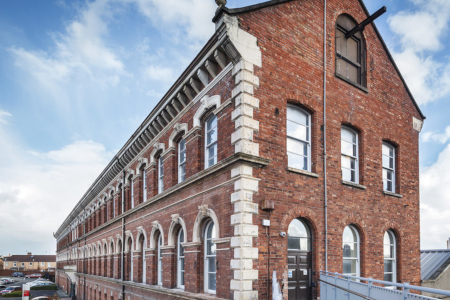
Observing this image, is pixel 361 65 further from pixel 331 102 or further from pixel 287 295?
pixel 287 295

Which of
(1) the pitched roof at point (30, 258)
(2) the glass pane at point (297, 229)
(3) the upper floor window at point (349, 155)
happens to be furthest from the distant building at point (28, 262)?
(2) the glass pane at point (297, 229)

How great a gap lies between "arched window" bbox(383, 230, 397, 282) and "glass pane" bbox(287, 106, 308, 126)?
5.54 meters

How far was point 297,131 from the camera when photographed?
40.9ft

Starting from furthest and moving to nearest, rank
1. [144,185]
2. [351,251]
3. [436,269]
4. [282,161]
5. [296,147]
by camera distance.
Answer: [144,185] < [436,269] < [351,251] < [296,147] < [282,161]

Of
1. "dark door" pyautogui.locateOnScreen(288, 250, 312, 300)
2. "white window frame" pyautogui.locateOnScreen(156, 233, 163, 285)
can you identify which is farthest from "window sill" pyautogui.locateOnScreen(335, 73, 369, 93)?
"white window frame" pyautogui.locateOnScreen(156, 233, 163, 285)

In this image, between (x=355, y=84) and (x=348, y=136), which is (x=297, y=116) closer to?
A: (x=348, y=136)

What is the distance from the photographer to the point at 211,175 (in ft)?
39.4

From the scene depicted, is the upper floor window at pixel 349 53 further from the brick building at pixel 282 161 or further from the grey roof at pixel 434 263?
the grey roof at pixel 434 263

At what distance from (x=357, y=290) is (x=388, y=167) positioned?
22.5ft

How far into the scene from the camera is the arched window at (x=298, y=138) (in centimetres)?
1220

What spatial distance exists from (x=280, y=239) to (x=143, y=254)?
10.1 meters

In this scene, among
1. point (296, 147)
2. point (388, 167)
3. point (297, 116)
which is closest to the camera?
point (296, 147)

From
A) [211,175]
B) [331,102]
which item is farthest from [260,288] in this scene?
[331,102]

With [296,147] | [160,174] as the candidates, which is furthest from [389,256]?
[160,174]
